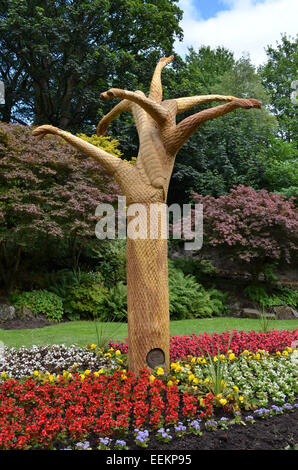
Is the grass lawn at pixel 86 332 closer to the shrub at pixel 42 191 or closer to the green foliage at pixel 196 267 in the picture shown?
the shrub at pixel 42 191

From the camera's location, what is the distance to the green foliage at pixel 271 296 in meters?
11.1

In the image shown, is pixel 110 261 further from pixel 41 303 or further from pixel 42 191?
pixel 42 191

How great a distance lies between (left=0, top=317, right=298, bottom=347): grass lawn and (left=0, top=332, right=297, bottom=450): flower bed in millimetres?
1388

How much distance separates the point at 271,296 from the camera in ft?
37.9

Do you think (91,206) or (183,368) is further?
(91,206)

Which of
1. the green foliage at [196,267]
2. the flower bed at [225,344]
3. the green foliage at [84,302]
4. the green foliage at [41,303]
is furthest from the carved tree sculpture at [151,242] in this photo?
the green foliage at [196,267]

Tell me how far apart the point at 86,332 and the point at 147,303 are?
3.46 meters

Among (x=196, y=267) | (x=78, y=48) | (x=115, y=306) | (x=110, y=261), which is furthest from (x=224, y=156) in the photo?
(x=115, y=306)

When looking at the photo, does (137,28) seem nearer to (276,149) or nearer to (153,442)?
(276,149)

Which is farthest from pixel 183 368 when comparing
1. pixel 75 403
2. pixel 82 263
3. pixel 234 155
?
pixel 234 155

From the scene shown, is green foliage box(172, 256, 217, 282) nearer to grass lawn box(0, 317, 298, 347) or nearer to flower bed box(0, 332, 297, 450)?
grass lawn box(0, 317, 298, 347)

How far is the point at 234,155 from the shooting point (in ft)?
52.7

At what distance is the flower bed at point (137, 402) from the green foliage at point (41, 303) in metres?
4.27
